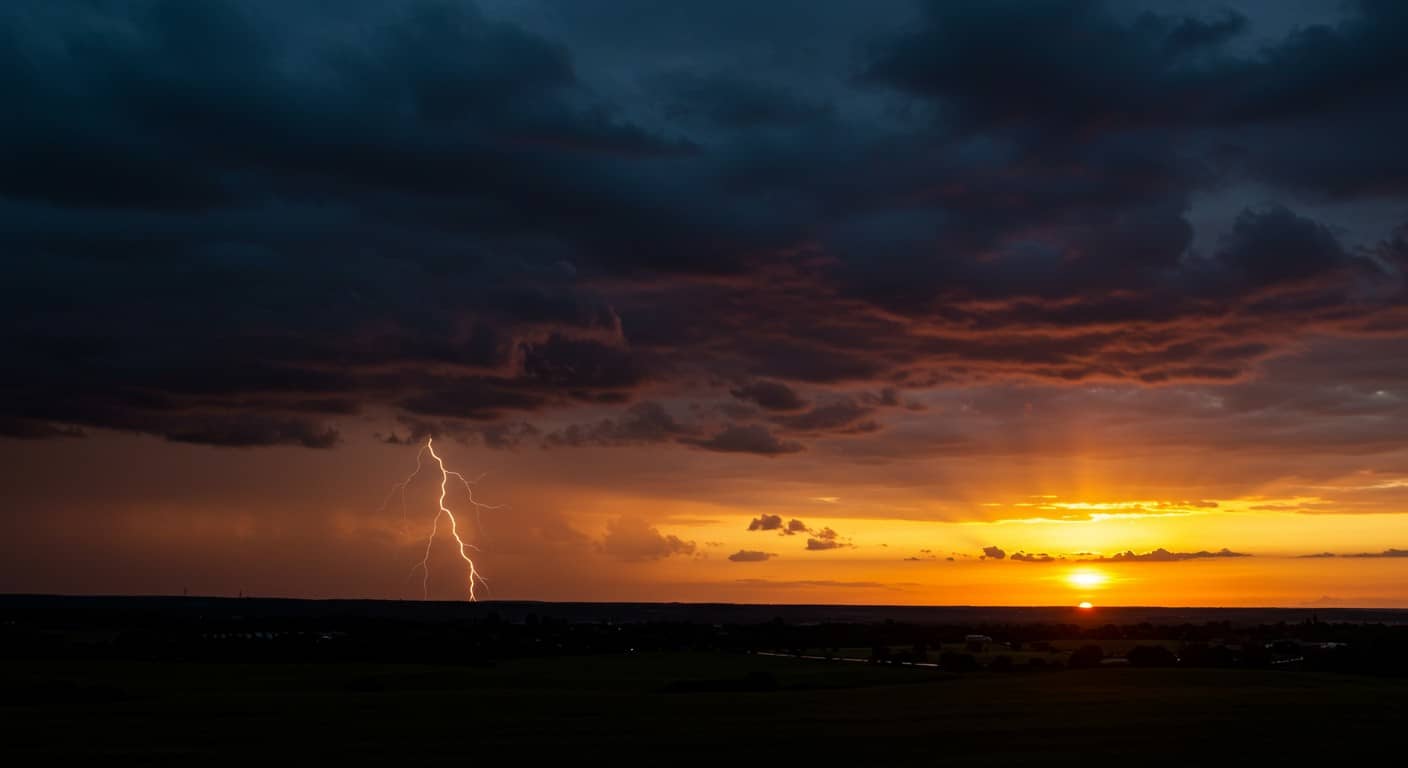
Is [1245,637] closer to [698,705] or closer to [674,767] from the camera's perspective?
[698,705]

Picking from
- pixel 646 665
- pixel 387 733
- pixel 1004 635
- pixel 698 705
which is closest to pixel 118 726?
pixel 387 733

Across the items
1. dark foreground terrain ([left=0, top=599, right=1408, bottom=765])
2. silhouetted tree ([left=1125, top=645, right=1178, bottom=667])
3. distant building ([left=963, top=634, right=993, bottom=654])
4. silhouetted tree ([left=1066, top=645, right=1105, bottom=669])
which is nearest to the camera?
dark foreground terrain ([left=0, top=599, right=1408, bottom=765])

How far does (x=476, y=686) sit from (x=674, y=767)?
46.2 metres

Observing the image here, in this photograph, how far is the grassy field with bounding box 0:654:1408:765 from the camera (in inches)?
1371

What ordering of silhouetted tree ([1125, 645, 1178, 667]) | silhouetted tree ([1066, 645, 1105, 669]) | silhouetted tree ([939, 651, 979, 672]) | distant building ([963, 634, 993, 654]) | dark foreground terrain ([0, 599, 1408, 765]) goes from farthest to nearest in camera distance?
distant building ([963, 634, 993, 654]) → silhouetted tree ([939, 651, 979, 672]) → silhouetted tree ([1066, 645, 1105, 669]) → silhouetted tree ([1125, 645, 1178, 667]) → dark foreground terrain ([0, 599, 1408, 765])

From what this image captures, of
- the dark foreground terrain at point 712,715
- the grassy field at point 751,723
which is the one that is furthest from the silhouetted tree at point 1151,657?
the grassy field at point 751,723

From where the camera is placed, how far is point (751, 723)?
4312 centimetres

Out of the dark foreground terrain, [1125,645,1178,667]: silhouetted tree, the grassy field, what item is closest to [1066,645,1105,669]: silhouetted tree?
the dark foreground terrain

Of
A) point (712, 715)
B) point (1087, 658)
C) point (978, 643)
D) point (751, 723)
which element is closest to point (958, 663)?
point (1087, 658)

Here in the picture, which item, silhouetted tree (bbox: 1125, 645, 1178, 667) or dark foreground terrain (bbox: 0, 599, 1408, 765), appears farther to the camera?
silhouetted tree (bbox: 1125, 645, 1178, 667)

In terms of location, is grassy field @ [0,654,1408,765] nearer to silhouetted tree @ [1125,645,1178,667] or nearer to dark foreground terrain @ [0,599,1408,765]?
dark foreground terrain @ [0,599,1408,765]

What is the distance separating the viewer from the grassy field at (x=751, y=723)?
114ft

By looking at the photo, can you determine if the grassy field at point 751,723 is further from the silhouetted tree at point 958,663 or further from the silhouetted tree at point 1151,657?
the silhouetted tree at point 958,663

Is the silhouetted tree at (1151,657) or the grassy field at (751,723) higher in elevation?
the silhouetted tree at (1151,657)
